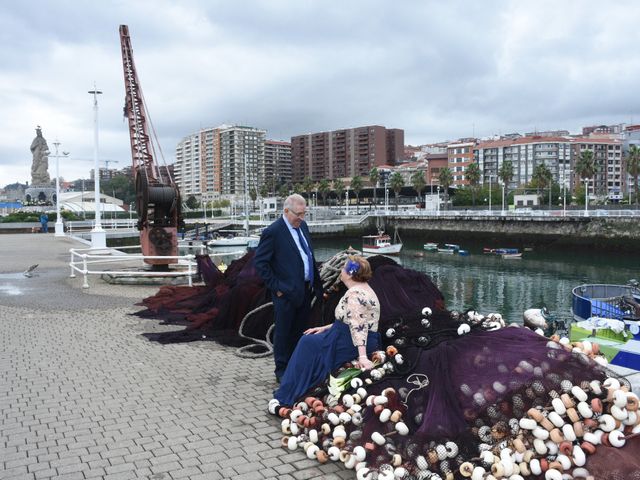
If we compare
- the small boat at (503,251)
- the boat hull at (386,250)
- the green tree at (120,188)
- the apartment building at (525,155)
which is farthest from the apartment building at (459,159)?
the green tree at (120,188)

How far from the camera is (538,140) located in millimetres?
116750

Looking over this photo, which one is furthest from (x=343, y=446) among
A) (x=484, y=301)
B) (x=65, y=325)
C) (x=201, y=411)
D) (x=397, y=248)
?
(x=397, y=248)

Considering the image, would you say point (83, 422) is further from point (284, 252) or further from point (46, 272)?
point (46, 272)

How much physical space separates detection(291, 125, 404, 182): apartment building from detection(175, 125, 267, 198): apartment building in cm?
1192

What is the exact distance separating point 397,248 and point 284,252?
4701 centimetres

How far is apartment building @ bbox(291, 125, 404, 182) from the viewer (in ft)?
528

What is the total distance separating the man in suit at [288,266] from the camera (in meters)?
5.11

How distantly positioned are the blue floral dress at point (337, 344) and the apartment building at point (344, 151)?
155 meters

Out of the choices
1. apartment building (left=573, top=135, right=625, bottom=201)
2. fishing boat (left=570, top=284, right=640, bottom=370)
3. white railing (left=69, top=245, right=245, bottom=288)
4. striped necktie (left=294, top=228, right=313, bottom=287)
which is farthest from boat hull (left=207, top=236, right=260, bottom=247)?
apartment building (left=573, top=135, right=625, bottom=201)

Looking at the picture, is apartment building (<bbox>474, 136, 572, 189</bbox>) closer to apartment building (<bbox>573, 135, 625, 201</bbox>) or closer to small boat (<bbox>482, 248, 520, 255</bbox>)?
apartment building (<bbox>573, 135, 625, 201</bbox>)

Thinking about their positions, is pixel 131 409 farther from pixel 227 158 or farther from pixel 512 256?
pixel 227 158

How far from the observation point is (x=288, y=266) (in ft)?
16.9

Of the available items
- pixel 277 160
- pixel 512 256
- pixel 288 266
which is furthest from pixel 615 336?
pixel 277 160

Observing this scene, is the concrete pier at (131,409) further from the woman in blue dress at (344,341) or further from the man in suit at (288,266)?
the man in suit at (288,266)
